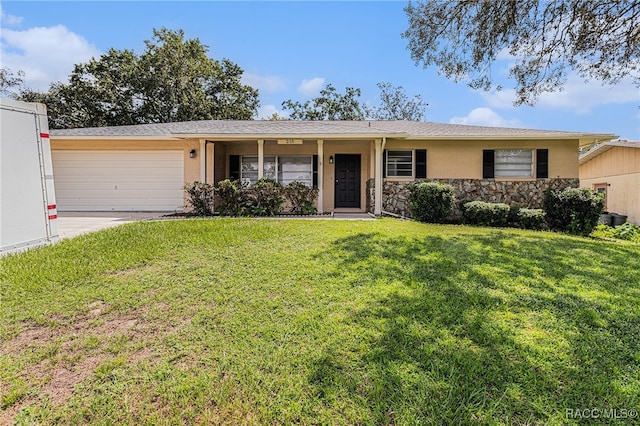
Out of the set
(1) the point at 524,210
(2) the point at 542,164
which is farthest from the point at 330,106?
(1) the point at 524,210

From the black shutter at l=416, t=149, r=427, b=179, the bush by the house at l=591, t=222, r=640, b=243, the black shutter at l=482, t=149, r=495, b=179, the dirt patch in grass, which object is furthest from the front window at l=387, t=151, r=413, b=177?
the dirt patch in grass

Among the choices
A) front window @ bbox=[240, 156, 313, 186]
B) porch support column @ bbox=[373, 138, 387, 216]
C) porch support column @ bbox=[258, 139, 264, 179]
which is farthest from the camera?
front window @ bbox=[240, 156, 313, 186]

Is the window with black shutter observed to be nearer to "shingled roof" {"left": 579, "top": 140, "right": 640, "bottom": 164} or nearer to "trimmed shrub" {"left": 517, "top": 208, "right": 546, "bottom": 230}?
"trimmed shrub" {"left": 517, "top": 208, "right": 546, "bottom": 230}

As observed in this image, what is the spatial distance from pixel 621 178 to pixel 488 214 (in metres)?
9.66

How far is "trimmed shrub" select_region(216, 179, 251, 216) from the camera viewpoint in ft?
32.7

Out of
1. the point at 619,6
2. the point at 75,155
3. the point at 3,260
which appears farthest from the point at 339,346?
the point at 75,155

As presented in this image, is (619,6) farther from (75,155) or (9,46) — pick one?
(9,46)

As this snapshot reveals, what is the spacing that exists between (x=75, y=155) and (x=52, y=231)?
8.08 metres

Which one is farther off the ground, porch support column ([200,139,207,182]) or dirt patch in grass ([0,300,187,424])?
porch support column ([200,139,207,182])

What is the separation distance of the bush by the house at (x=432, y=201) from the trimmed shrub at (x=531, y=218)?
6.88ft

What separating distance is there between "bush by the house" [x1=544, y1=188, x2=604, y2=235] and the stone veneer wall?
57.2 inches

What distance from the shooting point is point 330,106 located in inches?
1095

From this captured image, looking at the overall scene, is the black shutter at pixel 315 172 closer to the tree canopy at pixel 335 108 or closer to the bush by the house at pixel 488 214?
the bush by the house at pixel 488 214

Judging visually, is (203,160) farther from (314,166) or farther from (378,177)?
(378,177)
